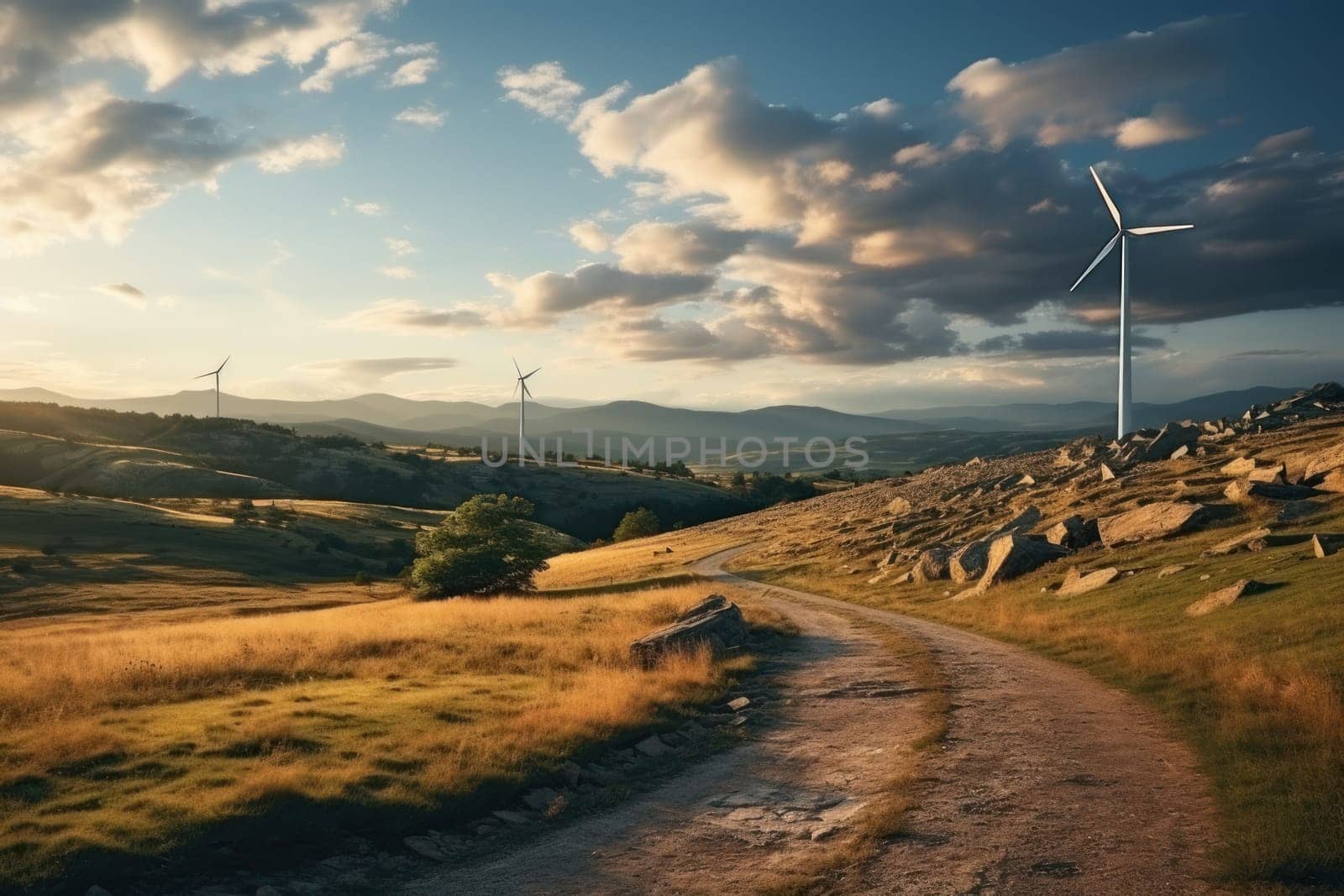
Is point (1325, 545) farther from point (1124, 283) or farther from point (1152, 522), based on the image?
point (1124, 283)

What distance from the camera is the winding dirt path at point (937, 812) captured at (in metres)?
11.0

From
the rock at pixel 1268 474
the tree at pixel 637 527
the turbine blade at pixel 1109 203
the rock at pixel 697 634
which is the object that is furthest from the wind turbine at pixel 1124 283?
the tree at pixel 637 527

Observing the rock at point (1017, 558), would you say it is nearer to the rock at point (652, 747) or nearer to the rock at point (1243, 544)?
the rock at point (1243, 544)

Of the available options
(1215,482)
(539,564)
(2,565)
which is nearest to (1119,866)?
(1215,482)

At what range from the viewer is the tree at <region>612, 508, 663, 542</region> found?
132750 mm

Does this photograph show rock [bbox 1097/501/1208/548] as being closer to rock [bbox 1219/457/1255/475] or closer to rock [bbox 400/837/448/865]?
rock [bbox 1219/457/1255/475]

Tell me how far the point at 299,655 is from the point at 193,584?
218 feet

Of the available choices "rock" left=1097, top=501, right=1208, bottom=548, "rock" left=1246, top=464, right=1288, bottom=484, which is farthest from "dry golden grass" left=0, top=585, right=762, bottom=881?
"rock" left=1246, top=464, right=1288, bottom=484

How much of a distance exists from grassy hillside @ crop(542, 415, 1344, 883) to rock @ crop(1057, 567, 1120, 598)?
364 millimetres

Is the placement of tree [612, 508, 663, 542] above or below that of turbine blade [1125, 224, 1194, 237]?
below

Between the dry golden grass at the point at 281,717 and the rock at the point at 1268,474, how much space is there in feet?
102

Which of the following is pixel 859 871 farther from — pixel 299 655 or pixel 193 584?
pixel 193 584

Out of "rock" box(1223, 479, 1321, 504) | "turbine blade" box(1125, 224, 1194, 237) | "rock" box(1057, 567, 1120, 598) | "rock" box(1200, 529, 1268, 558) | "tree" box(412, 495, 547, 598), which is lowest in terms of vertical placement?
"tree" box(412, 495, 547, 598)

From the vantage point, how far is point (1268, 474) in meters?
41.1
